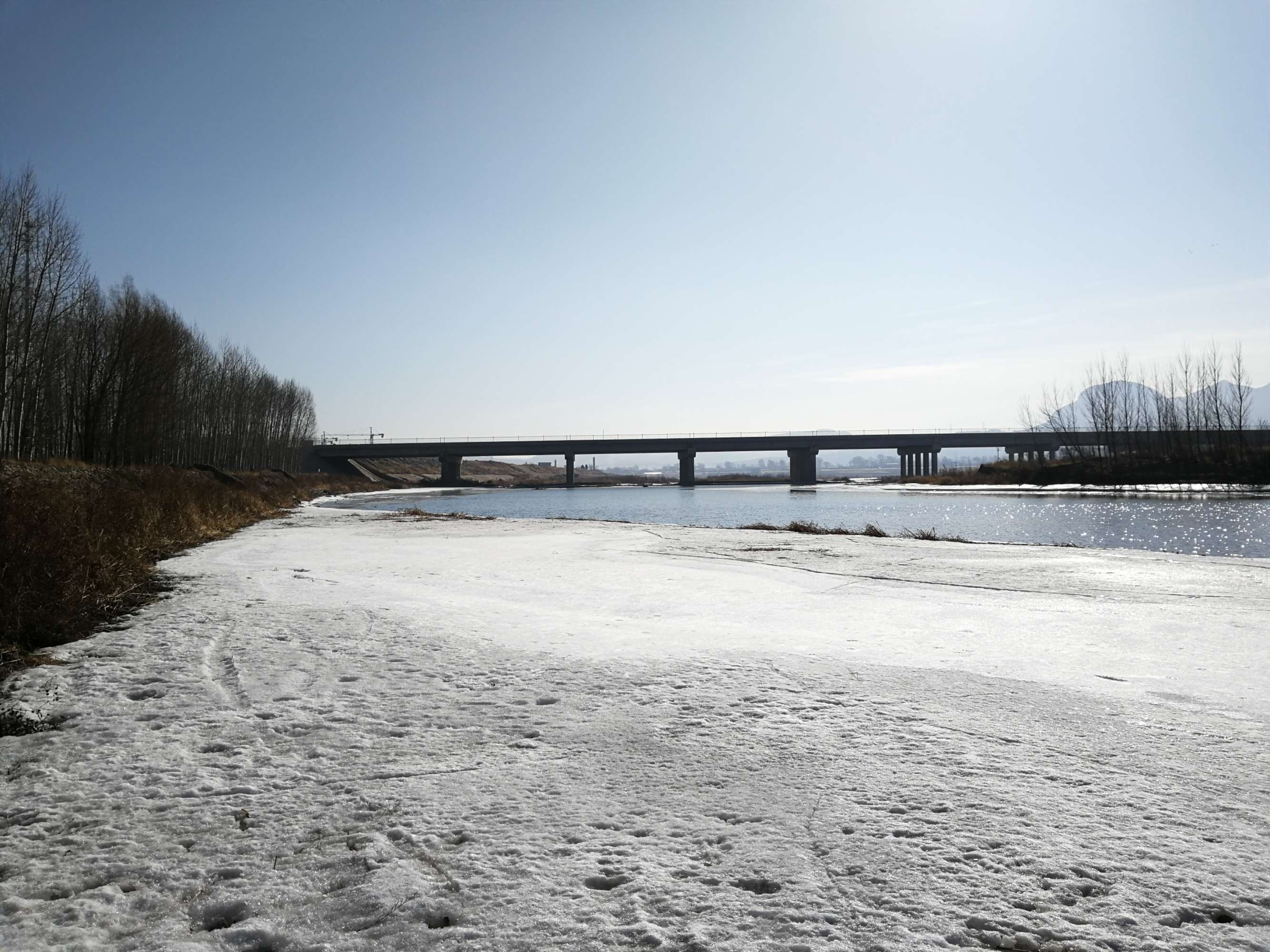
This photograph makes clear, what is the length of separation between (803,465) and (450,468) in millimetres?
49562

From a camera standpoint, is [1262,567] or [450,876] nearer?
[450,876]

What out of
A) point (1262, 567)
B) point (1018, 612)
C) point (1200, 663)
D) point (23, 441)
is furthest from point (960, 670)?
point (23, 441)

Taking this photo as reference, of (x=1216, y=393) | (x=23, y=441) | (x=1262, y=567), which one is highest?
(x=1216, y=393)

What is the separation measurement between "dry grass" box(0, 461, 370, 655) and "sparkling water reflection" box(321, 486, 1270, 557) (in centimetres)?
1685

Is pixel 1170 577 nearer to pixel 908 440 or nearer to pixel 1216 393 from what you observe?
pixel 1216 393

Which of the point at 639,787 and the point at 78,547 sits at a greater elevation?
the point at 78,547

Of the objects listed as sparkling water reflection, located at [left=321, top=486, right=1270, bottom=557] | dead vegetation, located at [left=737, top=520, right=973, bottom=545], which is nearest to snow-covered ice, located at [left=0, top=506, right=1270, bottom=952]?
dead vegetation, located at [left=737, top=520, right=973, bottom=545]

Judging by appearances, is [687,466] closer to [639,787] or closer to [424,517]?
[424,517]

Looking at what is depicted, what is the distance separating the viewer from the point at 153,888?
2.45m

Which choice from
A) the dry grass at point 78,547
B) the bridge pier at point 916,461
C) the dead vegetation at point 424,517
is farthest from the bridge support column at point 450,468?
the dry grass at point 78,547

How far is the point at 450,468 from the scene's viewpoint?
4208 inches

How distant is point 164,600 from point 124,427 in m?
39.4

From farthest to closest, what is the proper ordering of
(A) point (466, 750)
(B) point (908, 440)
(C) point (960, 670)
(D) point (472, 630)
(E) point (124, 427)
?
(B) point (908, 440), (E) point (124, 427), (D) point (472, 630), (C) point (960, 670), (A) point (466, 750)

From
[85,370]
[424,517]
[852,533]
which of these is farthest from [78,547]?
[85,370]
